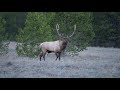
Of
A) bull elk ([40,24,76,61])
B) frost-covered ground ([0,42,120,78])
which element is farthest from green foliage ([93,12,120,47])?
bull elk ([40,24,76,61])

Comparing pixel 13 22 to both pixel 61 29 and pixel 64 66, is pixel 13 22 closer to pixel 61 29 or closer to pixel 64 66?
pixel 61 29

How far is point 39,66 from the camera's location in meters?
35.7

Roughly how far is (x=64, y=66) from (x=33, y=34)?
1111 millimetres

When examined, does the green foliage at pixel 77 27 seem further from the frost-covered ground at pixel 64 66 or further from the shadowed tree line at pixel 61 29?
the frost-covered ground at pixel 64 66

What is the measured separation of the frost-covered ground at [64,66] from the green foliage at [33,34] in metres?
0.20

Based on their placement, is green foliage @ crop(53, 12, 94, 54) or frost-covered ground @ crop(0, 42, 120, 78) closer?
frost-covered ground @ crop(0, 42, 120, 78)

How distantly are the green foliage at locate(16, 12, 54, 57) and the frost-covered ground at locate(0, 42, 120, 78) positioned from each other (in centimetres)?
20

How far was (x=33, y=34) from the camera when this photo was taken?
35.9 meters

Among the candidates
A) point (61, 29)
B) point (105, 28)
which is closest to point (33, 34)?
point (61, 29)

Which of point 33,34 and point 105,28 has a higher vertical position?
point 105,28

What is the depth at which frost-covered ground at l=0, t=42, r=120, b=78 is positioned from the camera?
3556 centimetres

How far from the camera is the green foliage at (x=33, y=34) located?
3581 centimetres

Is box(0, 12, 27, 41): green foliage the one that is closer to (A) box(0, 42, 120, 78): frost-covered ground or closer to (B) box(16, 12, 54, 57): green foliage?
(B) box(16, 12, 54, 57): green foliage
